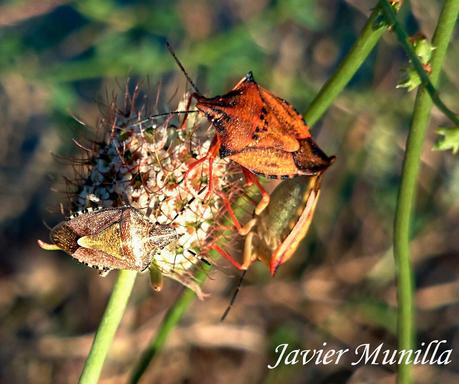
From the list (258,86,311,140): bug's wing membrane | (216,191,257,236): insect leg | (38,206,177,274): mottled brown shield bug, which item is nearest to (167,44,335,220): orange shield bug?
(258,86,311,140): bug's wing membrane

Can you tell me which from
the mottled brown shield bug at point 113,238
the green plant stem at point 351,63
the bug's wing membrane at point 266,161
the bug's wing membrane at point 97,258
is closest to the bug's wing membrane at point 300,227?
the bug's wing membrane at point 266,161

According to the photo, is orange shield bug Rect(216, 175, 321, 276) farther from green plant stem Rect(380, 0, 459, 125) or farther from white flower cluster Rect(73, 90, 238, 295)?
green plant stem Rect(380, 0, 459, 125)

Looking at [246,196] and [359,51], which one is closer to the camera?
[359,51]

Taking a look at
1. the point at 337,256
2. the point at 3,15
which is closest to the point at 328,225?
the point at 337,256

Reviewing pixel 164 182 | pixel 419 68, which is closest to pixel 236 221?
pixel 164 182

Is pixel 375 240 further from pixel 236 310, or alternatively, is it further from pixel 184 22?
pixel 184 22
